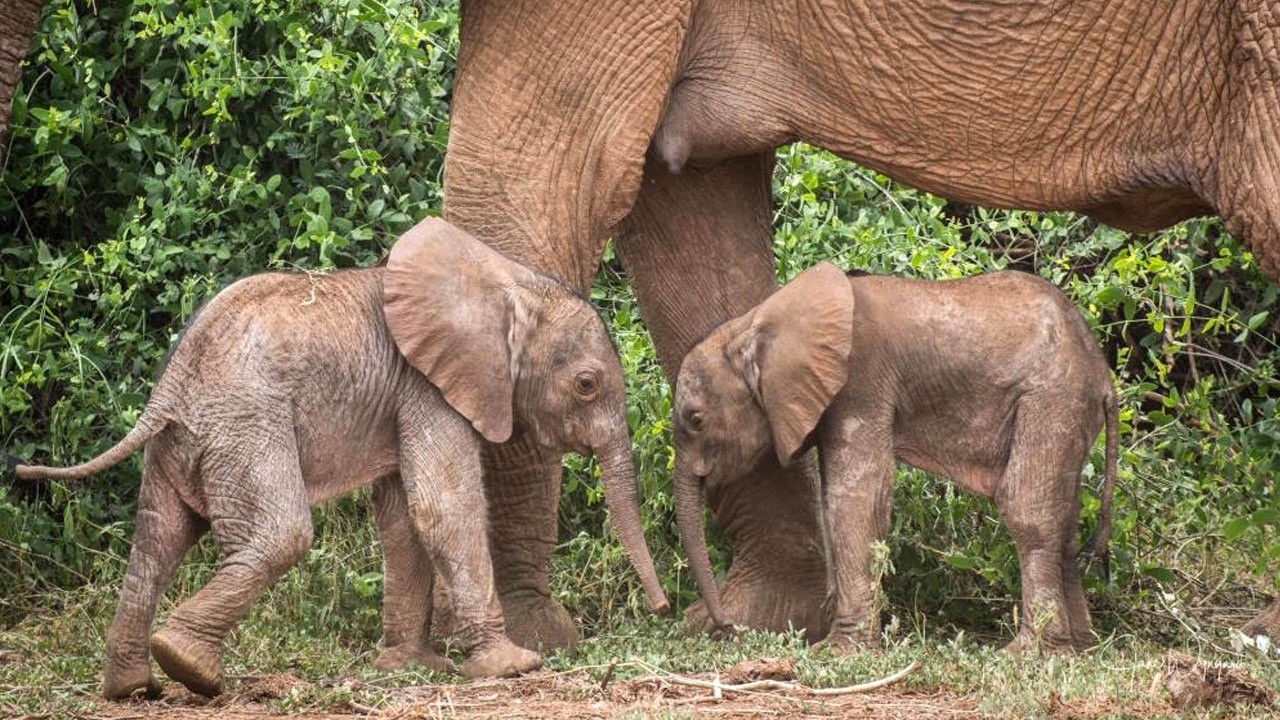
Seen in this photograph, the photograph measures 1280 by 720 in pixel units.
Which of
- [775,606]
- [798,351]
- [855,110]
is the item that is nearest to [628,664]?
[798,351]

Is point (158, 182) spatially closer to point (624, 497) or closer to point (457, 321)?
point (457, 321)

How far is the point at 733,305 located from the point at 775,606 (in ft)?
2.73

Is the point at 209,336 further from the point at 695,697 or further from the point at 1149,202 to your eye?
the point at 1149,202

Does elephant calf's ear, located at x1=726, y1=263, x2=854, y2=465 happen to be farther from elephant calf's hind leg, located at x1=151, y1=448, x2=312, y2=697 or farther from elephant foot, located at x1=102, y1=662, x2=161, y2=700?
elephant foot, located at x1=102, y1=662, x2=161, y2=700

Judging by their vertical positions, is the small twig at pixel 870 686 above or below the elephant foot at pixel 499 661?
below

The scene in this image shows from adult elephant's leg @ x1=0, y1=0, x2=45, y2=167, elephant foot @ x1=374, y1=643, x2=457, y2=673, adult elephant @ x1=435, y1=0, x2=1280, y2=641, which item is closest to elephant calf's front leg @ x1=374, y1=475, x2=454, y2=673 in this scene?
elephant foot @ x1=374, y1=643, x2=457, y2=673

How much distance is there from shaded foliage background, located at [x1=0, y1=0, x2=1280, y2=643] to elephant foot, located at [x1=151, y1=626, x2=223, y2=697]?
4.08 feet

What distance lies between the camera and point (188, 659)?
574 cm

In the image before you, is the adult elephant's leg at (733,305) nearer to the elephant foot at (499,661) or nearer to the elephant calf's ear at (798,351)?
the elephant calf's ear at (798,351)

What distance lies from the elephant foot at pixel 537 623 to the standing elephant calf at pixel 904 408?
0.37 metres

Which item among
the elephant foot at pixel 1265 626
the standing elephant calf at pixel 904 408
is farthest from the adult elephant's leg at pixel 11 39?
the elephant foot at pixel 1265 626

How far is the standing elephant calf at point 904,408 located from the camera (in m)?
6.60

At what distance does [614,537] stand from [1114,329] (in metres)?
2.65

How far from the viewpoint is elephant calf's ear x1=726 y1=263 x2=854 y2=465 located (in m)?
6.61
